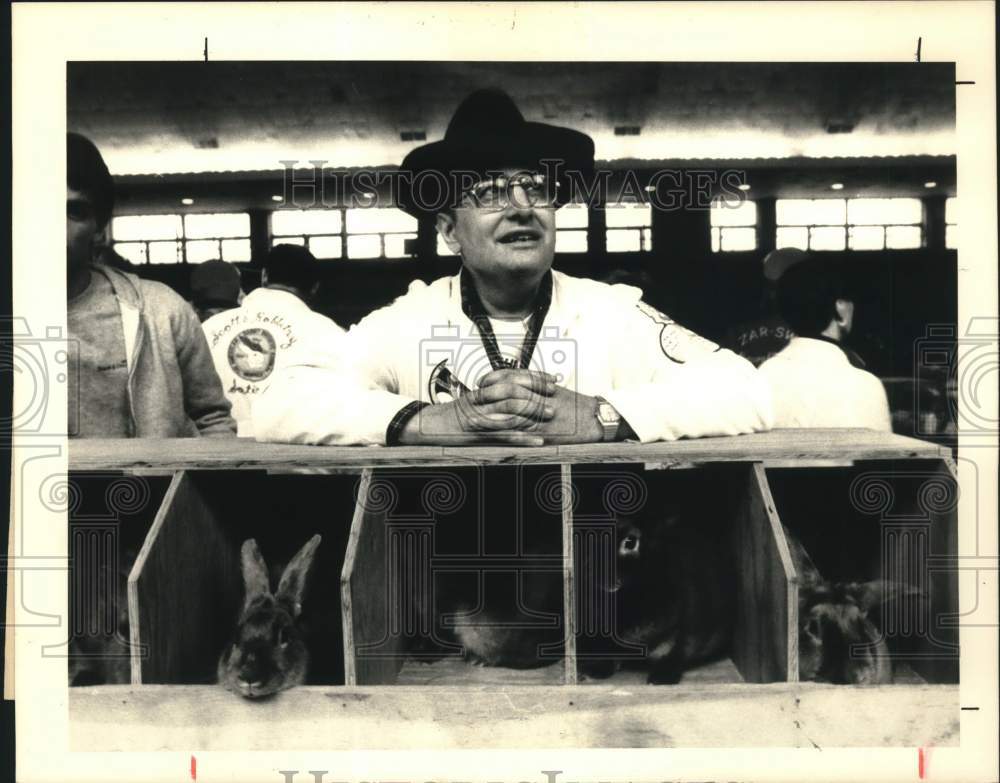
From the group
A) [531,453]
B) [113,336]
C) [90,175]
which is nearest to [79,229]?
[90,175]

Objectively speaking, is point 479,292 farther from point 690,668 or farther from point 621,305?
point 690,668

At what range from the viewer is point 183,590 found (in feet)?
6.97

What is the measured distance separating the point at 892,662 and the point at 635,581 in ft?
2.13

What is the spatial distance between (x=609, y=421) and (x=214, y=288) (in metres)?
0.98

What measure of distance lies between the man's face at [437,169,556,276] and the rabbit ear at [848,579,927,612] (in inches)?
41.8

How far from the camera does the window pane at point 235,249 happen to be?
2.24 meters

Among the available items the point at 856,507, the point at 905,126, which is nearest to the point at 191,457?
the point at 856,507

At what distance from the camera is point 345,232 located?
2240mm

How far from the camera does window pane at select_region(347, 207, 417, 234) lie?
2.24 m

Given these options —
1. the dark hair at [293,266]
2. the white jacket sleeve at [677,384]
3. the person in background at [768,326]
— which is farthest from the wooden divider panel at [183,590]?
the person in background at [768,326]

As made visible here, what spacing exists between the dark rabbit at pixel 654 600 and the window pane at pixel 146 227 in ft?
4.09

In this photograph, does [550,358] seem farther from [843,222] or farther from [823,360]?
[843,222]

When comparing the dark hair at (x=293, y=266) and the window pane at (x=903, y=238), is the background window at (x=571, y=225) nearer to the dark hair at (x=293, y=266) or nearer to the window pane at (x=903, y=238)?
the dark hair at (x=293, y=266)

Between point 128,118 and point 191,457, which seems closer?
point 191,457
